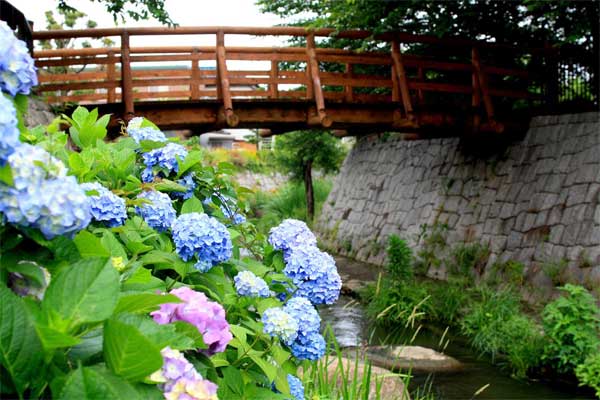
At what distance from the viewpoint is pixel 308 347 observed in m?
1.74

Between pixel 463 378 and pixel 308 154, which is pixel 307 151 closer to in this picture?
pixel 308 154

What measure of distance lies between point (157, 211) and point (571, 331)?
5545mm

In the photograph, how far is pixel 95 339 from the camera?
108cm

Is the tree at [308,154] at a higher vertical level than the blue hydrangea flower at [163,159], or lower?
lower

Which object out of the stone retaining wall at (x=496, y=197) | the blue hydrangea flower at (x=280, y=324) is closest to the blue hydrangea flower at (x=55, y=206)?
the blue hydrangea flower at (x=280, y=324)

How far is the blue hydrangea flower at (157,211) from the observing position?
1820 millimetres

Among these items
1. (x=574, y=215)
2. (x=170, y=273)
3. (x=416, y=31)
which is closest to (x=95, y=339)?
(x=170, y=273)

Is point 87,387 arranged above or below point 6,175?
below

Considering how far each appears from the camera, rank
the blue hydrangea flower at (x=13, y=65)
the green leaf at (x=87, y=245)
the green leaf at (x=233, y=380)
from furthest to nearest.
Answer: the green leaf at (x=233, y=380) → the green leaf at (x=87, y=245) → the blue hydrangea flower at (x=13, y=65)

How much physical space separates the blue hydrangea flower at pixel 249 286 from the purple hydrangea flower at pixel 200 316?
13.5 inches

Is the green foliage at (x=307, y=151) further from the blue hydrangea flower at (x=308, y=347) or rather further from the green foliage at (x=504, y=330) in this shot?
the blue hydrangea flower at (x=308, y=347)

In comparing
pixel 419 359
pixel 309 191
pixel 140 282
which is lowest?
pixel 309 191

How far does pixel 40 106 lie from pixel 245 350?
322 inches

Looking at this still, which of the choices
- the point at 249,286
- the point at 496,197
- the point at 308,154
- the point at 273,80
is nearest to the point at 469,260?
the point at 496,197
